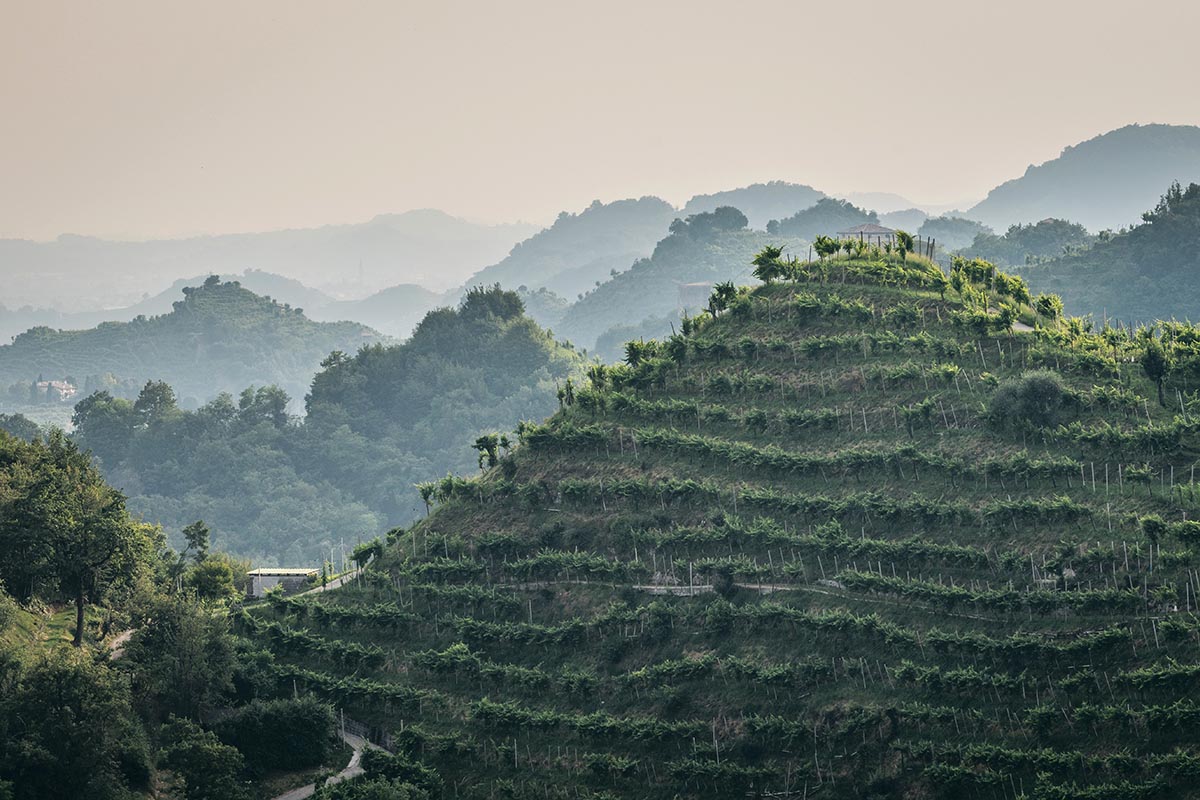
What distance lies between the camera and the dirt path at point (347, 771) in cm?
4934

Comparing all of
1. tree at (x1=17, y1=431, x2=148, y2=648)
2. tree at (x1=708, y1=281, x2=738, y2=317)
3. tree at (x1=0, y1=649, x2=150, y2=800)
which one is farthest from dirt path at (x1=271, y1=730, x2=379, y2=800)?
tree at (x1=708, y1=281, x2=738, y2=317)

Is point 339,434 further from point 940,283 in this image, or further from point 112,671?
point 112,671

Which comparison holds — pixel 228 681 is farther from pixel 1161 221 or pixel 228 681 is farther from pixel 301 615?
pixel 1161 221

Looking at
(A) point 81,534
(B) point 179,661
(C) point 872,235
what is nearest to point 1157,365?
(B) point 179,661

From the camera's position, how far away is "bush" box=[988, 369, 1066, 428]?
2124 inches

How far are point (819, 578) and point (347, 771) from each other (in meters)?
16.7

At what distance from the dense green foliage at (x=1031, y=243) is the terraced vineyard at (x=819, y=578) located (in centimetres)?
9201

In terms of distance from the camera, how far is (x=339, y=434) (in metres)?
140

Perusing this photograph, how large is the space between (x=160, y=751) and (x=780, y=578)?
67.7 feet

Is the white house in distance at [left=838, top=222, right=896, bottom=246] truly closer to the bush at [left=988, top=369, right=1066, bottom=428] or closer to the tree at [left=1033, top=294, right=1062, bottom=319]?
the tree at [left=1033, top=294, right=1062, bottom=319]

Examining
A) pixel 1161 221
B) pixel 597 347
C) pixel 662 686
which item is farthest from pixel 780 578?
pixel 597 347

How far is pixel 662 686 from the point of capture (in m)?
50.7

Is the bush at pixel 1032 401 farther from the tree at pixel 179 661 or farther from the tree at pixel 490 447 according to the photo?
the tree at pixel 179 661

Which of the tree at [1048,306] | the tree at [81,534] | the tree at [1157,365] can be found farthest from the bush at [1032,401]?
the tree at [81,534]
